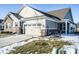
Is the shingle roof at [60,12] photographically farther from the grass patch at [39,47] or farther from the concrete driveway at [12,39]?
the concrete driveway at [12,39]

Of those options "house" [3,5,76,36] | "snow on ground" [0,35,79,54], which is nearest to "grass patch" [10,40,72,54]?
"snow on ground" [0,35,79,54]

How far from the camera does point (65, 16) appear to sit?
9.75 feet

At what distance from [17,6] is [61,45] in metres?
1.03

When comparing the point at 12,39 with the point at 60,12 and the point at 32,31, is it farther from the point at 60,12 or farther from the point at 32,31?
the point at 60,12

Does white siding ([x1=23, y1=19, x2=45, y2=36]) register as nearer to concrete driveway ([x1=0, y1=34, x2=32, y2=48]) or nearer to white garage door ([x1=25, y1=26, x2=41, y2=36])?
white garage door ([x1=25, y1=26, x2=41, y2=36])

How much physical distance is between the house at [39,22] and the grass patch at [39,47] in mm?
171

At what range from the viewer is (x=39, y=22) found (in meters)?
2.93

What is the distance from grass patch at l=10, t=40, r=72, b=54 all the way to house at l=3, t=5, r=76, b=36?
0.56ft

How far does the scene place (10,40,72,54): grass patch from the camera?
2789 millimetres

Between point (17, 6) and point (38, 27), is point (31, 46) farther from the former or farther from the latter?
point (17, 6)

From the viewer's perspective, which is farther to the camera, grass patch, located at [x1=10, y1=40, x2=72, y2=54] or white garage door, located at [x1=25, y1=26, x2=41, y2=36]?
white garage door, located at [x1=25, y1=26, x2=41, y2=36]

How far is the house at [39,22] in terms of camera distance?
291cm
